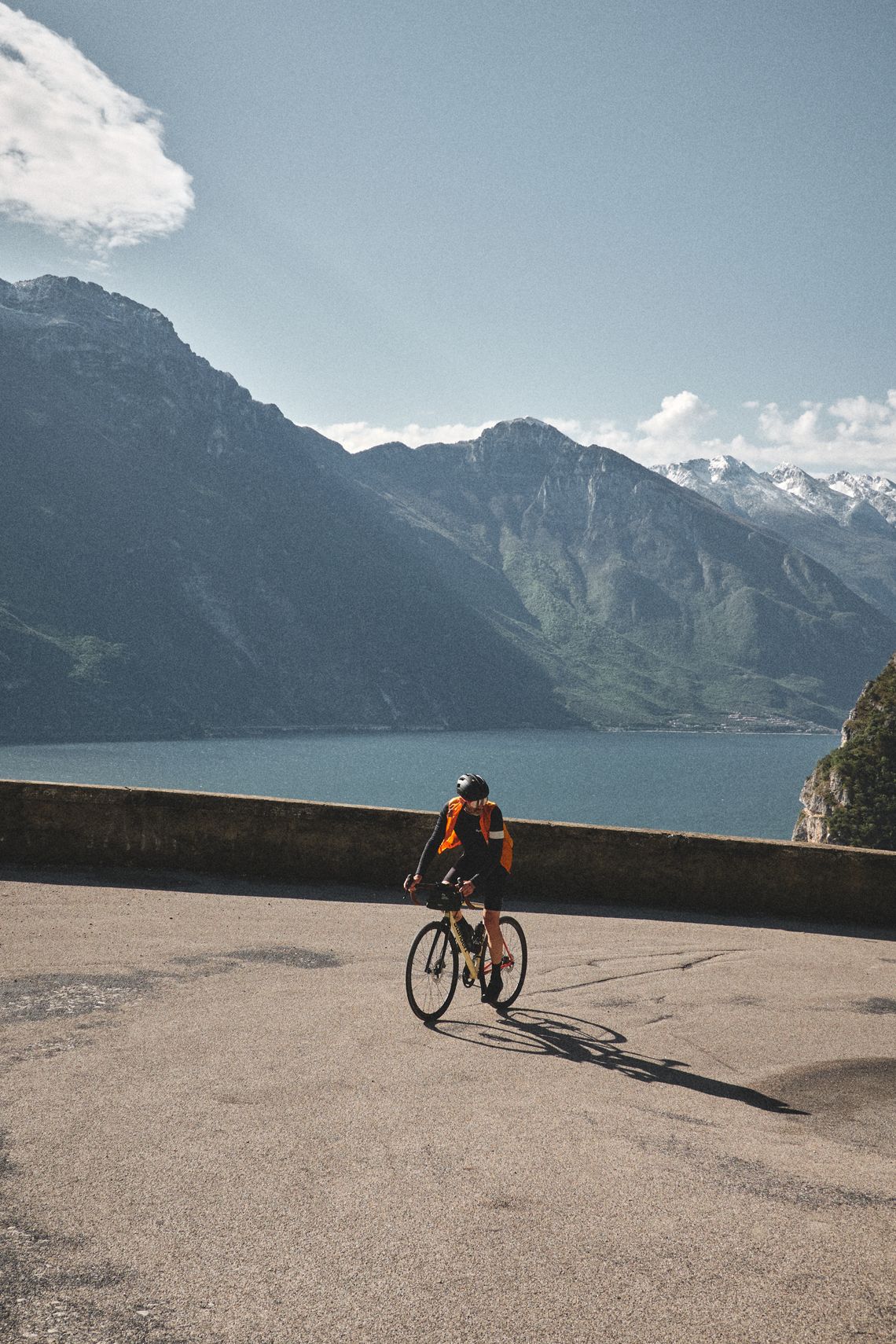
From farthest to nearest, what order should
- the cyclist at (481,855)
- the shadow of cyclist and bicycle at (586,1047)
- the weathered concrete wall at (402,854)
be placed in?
the weathered concrete wall at (402,854) < the cyclist at (481,855) < the shadow of cyclist and bicycle at (586,1047)

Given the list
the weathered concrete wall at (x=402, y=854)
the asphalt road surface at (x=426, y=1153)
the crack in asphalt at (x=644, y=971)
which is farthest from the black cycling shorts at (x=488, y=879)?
the weathered concrete wall at (x=402, y=854)

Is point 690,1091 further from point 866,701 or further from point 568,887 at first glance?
point 866,701

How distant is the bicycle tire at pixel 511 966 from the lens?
7.72 metres

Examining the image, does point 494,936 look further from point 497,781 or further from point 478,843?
point 497,781

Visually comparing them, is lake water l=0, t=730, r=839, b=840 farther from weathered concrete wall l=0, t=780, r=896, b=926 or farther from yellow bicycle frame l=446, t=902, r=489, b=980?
yellow bicycle frame l=446, t=902, r=489, b=980

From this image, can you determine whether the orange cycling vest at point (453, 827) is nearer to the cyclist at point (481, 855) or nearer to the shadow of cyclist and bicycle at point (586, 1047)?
the cyclist at point (481, 855)

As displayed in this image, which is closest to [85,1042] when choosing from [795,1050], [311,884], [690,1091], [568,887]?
[690,1091]

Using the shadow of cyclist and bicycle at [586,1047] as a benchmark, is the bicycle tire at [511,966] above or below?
above

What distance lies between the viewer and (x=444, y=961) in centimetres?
738

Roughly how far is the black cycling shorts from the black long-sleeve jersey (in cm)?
3

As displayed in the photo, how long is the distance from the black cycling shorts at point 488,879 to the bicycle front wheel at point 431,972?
371mm

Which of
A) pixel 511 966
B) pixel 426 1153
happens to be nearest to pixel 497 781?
pixel 511 966

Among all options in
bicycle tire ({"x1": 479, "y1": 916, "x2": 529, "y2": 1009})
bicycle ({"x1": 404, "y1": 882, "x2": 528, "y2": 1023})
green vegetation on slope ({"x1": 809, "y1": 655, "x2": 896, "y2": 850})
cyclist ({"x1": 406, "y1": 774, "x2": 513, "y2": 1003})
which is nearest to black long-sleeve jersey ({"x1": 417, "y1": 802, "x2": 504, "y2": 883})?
cyclist ({"x1": 406, "y1": 774, "x2": 513, "y2": 1003})

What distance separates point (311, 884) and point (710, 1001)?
5.65m
